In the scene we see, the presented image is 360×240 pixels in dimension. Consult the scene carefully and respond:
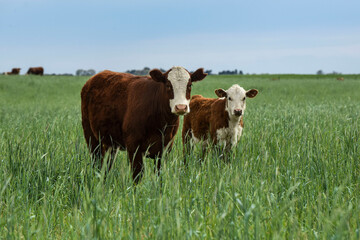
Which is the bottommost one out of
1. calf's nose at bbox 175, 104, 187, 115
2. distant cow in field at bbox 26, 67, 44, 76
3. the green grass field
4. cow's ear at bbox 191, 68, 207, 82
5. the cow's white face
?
the green grass field

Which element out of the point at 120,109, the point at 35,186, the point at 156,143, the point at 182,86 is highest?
the point at 182,86

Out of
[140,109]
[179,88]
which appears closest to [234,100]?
[179,88]

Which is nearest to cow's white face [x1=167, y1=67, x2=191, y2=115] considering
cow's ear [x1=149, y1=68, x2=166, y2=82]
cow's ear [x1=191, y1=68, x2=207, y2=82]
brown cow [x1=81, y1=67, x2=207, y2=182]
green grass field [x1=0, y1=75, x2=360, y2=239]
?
brown cow [x1=81, y1=67, x2=207, y2=182]

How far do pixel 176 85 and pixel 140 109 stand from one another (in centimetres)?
61

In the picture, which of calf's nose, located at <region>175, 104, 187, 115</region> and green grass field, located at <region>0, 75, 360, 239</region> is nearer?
green grass field, located at <region>0, 75, 360, 239</region>

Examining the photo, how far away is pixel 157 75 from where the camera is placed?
13.2 ft

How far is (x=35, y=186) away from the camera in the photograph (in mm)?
3508

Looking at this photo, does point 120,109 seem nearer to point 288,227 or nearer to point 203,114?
point 203,114

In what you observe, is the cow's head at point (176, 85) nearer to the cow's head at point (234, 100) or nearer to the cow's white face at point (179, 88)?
the cow's white face at point (179, 88)

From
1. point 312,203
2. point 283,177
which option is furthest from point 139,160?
point 312,203

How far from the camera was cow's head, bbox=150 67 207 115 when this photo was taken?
3.83 meters

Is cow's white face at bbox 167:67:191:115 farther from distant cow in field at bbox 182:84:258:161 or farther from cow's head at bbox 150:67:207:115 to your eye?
distant cow in field at bbox 182:84:258:161

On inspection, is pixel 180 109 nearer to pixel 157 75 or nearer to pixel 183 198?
pixel 157 75

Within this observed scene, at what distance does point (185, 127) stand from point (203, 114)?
1.82 feet
